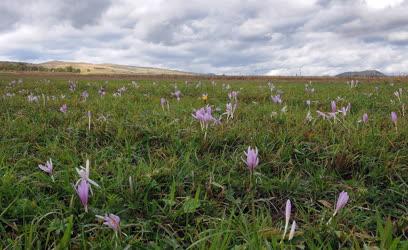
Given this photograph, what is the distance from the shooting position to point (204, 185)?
2.75 meters

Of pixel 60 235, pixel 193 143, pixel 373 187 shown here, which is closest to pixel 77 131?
pixel 193 143

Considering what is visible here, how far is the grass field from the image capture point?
2010mm

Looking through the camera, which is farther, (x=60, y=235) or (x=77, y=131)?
(x=77, y=131)

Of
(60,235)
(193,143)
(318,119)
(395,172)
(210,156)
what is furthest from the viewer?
(318,119)

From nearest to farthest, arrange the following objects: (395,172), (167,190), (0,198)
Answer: (0,198), (167,190), (395,172)

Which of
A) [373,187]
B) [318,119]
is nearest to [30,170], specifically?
[373,187]

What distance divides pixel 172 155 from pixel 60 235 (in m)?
1.48

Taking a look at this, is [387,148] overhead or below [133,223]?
overhead

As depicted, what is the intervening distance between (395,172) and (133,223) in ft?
6.83

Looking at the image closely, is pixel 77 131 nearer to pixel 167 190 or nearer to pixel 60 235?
pixel 167 190

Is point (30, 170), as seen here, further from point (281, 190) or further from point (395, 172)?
point (395, 172)

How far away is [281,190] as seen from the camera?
2734 mm

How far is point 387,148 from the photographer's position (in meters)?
3.40

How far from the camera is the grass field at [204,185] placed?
201 cm
